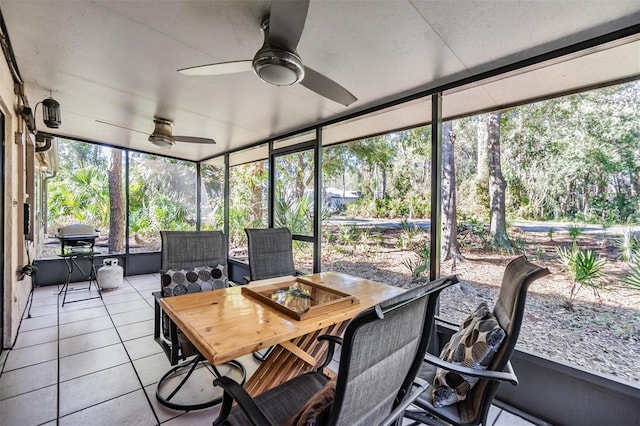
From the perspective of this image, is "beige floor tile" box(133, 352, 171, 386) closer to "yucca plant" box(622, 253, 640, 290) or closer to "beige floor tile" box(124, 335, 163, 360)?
"beige floor tile" box(124, 335, 163, 360)

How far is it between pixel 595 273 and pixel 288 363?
2.27m

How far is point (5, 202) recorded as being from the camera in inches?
101

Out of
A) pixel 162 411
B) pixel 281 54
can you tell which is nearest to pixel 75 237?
pixel 162 411

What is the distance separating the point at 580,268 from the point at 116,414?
11.2 ft

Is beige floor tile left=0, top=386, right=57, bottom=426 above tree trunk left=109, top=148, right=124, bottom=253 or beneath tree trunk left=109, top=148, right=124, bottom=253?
beneath

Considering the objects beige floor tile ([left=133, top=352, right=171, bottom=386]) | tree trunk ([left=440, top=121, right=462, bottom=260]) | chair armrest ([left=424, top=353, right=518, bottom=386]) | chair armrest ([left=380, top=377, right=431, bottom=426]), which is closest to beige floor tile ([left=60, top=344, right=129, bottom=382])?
beige floor tile ([left=133, top=352, right=171, bottom=386])

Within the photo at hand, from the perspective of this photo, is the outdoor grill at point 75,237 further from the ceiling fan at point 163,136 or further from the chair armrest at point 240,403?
the chair armrest at point 240,403

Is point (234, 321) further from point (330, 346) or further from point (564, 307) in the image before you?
point (564, 307)

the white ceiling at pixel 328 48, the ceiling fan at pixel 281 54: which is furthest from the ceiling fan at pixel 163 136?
the ceiling fan at pixel 281 54

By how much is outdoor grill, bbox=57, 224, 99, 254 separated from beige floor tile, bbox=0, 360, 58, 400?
2497mm

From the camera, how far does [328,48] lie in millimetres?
1918

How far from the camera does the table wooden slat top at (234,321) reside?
1.30m

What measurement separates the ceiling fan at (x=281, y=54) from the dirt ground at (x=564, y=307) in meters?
2.07

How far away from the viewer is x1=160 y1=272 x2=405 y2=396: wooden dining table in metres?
1.33
